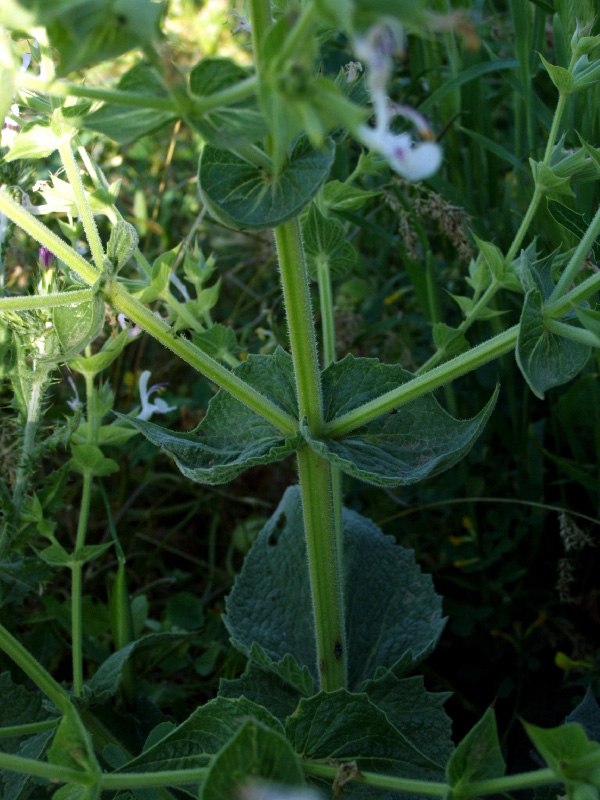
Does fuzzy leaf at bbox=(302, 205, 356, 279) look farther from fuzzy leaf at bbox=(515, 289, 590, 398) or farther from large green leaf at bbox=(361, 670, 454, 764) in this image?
large green leaf at bbox=(361, 670, 454, 764)

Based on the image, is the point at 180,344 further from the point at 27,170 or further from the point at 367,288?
the point at 367,288

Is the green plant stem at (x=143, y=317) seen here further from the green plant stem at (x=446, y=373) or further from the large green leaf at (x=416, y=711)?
the large green leaf at (x=416, y=711)

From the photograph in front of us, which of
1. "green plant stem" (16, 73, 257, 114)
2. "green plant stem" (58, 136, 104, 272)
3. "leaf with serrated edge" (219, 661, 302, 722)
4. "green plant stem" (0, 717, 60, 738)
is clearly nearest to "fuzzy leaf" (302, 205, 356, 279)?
"green plant stem" (58, 136, 104, 272)

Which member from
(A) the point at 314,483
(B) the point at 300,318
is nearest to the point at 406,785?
(A) the point at 314,483

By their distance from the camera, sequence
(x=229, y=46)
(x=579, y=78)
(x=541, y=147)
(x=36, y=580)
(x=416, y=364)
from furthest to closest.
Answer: (x=229, y=46) < (x=416, y=364) < (x=541, y=147) < (x=36, y=580) < (x=579, y=78)

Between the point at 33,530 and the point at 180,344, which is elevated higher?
the point at 180,344

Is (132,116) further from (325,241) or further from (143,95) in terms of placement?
(325,241)

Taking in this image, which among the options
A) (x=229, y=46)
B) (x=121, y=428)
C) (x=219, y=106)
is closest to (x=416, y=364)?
(x=121, y=428)

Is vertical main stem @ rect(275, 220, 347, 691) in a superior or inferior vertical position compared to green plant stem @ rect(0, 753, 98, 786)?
superior
